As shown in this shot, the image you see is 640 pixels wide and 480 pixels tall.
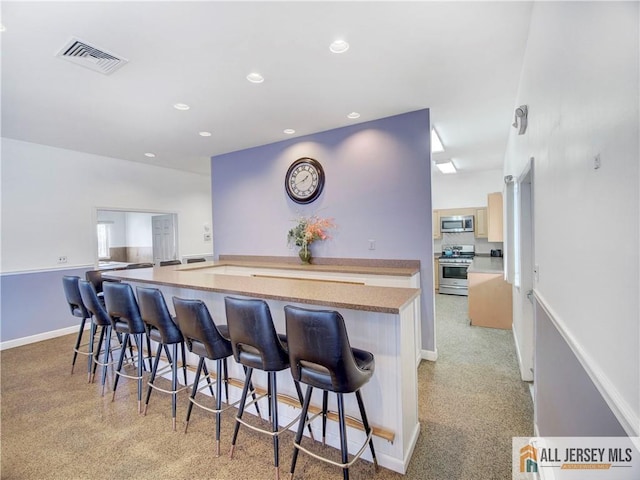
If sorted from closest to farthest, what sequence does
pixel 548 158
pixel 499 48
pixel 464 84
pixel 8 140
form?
1. pixel 548 158
2. pixel 499 48
3. pixel 464 84
4. pixel 8 140

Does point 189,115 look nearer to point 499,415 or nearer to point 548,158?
point 548,158

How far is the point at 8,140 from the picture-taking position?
13.6 ft

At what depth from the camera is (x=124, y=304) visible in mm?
2529

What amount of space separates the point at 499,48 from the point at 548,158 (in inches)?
48.1

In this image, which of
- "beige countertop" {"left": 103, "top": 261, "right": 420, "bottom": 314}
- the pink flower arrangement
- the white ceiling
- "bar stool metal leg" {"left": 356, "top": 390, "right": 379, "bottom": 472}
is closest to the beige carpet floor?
"bar stool metal leg" {"left": 356, "top": 390, "right": 379, "bottom": 472}

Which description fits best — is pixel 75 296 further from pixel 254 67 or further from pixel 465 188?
pixel 465 188

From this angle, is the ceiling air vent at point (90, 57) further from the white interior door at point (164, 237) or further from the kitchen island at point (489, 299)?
the kitchen island at point (489, 299)

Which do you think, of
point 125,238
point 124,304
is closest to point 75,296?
point 124,304

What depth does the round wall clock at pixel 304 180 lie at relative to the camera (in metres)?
4.18

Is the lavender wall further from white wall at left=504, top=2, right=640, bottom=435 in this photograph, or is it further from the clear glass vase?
white wall at left=504, top=2, right=640, bottom=435

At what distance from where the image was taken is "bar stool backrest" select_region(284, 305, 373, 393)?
56.9 inches

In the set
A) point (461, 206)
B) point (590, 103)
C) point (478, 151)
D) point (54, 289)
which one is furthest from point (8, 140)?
point (461, 206)

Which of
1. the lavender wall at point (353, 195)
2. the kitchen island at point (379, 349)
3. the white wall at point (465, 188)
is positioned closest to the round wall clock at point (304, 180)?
the lavender wall at point (353, 195)

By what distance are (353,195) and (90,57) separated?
113 inches
